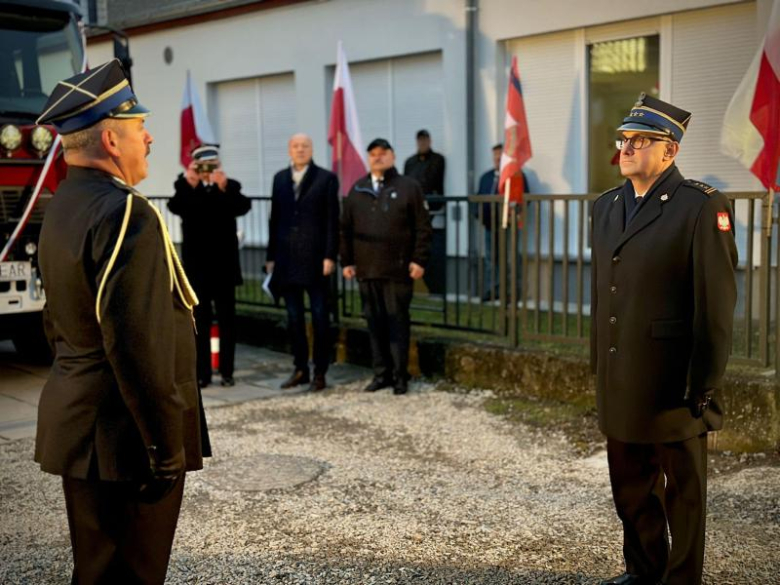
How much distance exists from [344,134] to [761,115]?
15.7ft

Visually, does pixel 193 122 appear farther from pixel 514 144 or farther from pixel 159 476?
pixel 159 476

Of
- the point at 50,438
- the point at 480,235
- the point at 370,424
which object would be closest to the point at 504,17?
the point at 480,235

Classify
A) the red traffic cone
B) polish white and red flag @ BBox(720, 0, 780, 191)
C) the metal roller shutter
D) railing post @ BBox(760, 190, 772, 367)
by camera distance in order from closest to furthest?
polish white and red flag @ BBox(720, 0, 780, 191) → railing post @ BBox(760, 190, 772, 367) → the red traffic cone → the metal roller shutter

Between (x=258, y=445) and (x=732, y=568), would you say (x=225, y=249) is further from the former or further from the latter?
(x=732, y=568)

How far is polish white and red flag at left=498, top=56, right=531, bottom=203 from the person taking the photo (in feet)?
28.7

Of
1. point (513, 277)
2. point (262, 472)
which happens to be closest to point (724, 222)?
point (262, 472)

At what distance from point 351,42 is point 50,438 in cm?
1140

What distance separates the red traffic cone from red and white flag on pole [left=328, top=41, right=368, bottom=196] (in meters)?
2.18

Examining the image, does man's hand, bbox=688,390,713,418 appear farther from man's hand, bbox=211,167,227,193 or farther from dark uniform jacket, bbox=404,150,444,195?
dark uniform jacket, bbox=404,150,444,195

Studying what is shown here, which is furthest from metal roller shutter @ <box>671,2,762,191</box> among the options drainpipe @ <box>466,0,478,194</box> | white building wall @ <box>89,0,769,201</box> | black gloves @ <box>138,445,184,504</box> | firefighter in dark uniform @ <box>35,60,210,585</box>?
black gloves @ <box>138,445,184,504</box>

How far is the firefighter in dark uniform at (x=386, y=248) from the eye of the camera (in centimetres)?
859

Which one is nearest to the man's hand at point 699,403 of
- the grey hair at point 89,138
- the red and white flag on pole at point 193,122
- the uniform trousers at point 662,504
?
the uniform trousers at point 662,504

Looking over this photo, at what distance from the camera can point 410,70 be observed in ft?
44.0

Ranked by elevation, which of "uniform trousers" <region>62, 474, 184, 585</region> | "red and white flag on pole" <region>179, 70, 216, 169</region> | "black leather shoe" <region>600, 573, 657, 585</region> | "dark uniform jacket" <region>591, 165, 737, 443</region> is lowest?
"black leather shoe" <region>600, 573, 657, 585</region>
